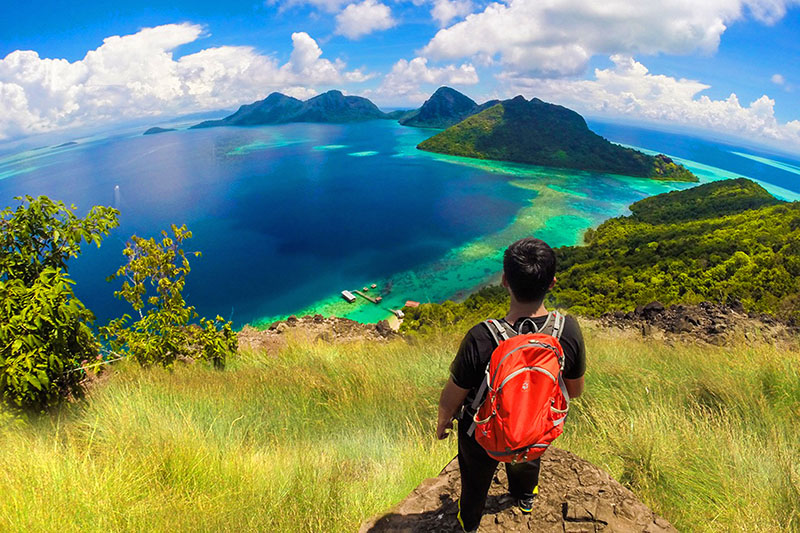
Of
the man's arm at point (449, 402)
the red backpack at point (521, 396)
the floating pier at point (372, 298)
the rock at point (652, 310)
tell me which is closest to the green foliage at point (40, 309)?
the man's arm at point (449, 402)

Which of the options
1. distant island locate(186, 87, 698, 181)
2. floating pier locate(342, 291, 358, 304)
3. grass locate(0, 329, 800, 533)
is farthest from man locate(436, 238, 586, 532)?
distant island locate(186, 87, 698, 181)

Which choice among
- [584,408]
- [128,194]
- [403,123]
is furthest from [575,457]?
[403,123]

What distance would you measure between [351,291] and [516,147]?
297 ft

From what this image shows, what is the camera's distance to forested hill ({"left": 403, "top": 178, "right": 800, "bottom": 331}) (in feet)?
60.9

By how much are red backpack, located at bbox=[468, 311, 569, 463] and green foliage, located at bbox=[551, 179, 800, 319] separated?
20013 mm

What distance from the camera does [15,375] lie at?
3.00m

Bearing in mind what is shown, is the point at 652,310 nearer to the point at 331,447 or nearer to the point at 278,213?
the point at 331,447

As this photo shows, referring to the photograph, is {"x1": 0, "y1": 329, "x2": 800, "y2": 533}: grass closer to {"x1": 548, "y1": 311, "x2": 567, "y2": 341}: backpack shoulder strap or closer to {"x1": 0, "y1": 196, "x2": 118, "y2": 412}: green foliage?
{"x1": 0, "y1": 196, "x2": 118, "y2": 412}: green foliage

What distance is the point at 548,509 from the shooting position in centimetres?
210

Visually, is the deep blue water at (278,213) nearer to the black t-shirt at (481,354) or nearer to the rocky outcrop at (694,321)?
the rocky outcrop at (694,321)

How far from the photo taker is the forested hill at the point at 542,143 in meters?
Answer: 91.8

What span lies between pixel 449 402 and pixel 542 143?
4554 inches

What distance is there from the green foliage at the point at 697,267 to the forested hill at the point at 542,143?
211 feet

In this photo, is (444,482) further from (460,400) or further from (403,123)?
(403,123)
